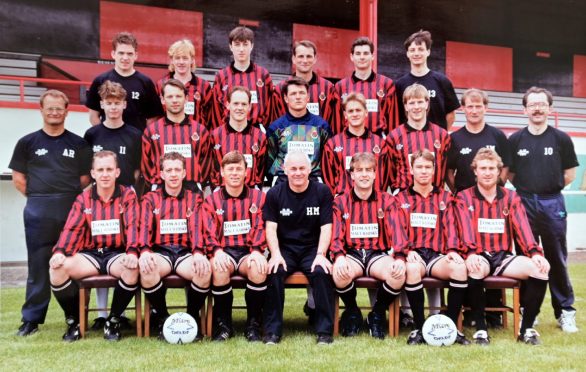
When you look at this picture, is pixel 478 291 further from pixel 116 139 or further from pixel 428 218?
pixel 116 139

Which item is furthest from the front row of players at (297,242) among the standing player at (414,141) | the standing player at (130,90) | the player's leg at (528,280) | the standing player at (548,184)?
the standing player at (130,90)

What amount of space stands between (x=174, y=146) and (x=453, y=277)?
2281 millimetres

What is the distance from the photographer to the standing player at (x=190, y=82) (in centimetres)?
454

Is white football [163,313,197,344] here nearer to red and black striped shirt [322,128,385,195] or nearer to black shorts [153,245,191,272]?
black shorts [153,245,191,272]

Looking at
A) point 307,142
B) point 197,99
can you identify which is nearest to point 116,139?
point 197,99

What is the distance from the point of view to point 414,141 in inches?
165

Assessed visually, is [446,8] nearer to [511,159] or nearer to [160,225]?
[511,159]

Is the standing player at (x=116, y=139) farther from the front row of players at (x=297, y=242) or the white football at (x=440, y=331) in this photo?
the white football at (x=440, y=331)

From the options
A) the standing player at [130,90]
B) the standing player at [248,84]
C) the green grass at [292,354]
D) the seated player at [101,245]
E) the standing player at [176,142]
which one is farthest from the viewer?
the standing player at [248,84]

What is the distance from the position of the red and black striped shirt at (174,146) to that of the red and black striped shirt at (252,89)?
48 centimetres

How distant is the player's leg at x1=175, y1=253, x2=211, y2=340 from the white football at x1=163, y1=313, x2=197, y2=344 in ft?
0.40

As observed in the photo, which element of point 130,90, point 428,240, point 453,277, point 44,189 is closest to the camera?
point 453,277

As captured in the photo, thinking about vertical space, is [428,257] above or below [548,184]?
below

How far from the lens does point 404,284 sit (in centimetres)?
369
